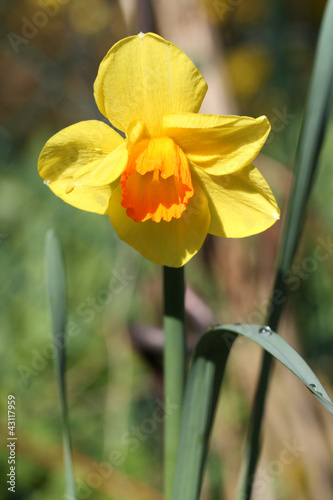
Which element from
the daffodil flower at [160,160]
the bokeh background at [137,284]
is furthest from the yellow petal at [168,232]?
the bokeh background at [137,284]

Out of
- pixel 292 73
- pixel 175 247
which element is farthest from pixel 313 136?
pixel 292 73

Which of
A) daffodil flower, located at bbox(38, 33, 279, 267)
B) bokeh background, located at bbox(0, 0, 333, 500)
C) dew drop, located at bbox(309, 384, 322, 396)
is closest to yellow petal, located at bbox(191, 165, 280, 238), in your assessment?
daffodil flower, located at bbox(38, 33, 279, 267)

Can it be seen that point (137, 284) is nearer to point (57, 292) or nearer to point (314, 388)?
point (57, 292)

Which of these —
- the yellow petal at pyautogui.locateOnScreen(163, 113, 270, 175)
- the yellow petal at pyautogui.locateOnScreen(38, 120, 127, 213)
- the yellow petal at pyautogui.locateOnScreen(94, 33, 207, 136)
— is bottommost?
the yellow petal at pyautogui.locateOnScreen(38, 120, 127, 213)

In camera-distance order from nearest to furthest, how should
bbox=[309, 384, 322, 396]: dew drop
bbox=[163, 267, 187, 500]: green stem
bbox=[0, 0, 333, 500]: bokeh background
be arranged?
bbox=[309, 384, 322, 396]: dew drop < bbox=[163, 267, 187, 500]: green stem < bbox=[0, 0, 333, 500]: bokeh background

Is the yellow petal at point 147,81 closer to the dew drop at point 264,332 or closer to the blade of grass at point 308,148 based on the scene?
the blade of grass at point 308,148

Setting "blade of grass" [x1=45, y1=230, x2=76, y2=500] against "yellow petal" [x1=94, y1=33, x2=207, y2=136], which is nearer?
"yellow petal" [x1=94, y1=33, x2=207, y2=136]

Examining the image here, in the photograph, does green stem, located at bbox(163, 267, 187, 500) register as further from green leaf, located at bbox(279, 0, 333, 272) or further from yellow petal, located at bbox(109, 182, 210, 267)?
green leaf, located at bbox(279, 0, 333, 272)
